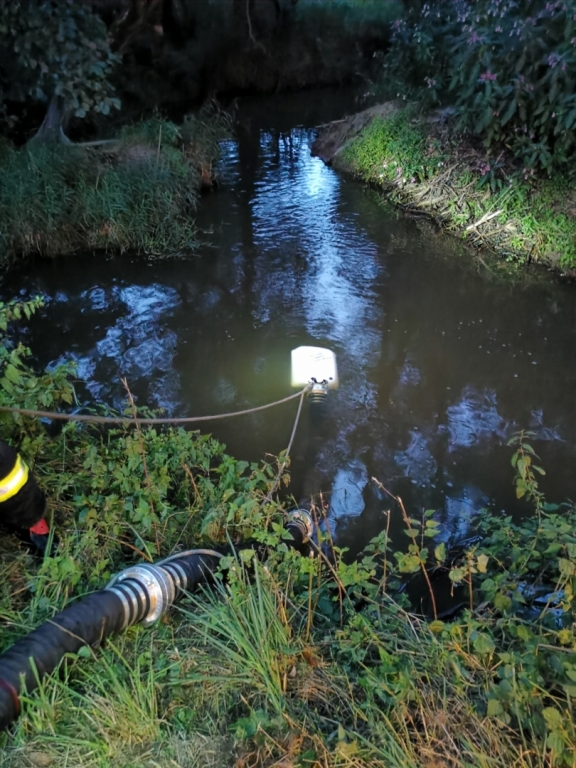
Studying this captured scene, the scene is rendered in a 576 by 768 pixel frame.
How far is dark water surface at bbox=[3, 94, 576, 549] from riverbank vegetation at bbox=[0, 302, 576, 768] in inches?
44.5

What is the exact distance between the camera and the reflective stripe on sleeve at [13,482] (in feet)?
7.59

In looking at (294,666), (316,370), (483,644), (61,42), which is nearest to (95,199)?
(61,42)

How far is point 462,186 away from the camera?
7.21 meters

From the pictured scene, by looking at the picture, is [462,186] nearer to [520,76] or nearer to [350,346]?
[520,76]

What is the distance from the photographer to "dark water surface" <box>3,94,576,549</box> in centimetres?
380

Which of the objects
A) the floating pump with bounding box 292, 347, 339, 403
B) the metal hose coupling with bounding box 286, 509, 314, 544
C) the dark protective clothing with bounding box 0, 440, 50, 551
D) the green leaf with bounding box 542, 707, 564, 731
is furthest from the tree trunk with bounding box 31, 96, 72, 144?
the green leaf with bounding box 542, 707, 564, 731

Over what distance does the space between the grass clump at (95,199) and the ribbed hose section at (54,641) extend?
16.3 ft

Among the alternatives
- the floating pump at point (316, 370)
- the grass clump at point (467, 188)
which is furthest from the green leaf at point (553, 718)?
the grass clump at point (467, 188)

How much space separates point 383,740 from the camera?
1650 millimetres

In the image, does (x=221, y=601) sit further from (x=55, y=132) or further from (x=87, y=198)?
(x=55, y=132)

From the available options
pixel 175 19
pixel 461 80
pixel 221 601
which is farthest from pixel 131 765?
pixel 175 19

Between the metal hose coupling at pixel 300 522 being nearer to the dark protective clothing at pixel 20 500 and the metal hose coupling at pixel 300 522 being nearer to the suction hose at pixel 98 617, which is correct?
the suction hose at pixel 98 617

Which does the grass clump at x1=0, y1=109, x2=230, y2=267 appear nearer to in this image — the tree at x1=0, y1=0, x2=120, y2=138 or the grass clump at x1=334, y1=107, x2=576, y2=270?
the tree at x1=0, y1=0, x2=120, y2=138

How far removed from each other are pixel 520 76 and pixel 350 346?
340cm
